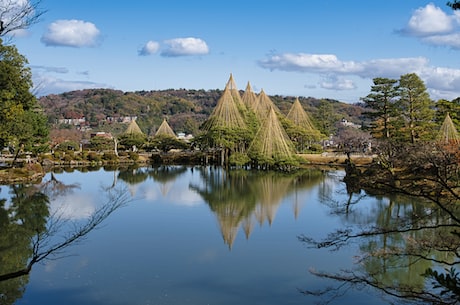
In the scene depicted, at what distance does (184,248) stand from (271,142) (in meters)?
19.9

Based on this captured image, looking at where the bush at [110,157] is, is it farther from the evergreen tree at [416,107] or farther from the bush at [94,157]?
the evergreen tree at [416,107]

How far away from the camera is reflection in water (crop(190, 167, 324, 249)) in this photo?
46.8ft

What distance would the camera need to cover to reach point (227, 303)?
25.0ft

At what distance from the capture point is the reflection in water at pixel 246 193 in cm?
1427

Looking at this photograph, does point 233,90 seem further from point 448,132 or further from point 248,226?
point 248,226

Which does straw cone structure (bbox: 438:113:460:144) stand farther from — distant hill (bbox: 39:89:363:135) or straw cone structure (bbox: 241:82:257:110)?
distant hill (bbox: 39:89:363:135)

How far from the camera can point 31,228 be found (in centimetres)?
1281

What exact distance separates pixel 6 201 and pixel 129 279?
1031 cm

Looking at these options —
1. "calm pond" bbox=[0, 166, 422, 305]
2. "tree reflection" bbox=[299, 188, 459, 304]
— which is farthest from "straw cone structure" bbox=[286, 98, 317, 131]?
"tree reflection" bbox=[299, 188, 459, 304]

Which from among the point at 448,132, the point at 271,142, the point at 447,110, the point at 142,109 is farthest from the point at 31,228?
the point at 142,109

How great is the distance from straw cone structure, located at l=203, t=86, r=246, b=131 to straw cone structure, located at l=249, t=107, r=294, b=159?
231cm

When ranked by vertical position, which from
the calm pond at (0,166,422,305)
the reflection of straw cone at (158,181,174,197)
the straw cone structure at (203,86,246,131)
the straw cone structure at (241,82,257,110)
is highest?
the straw cone structure at (241,82,257,110)

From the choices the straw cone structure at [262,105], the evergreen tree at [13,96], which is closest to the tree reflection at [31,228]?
the evergreen tree at [13,96]

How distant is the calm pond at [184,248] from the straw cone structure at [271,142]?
855 cm
